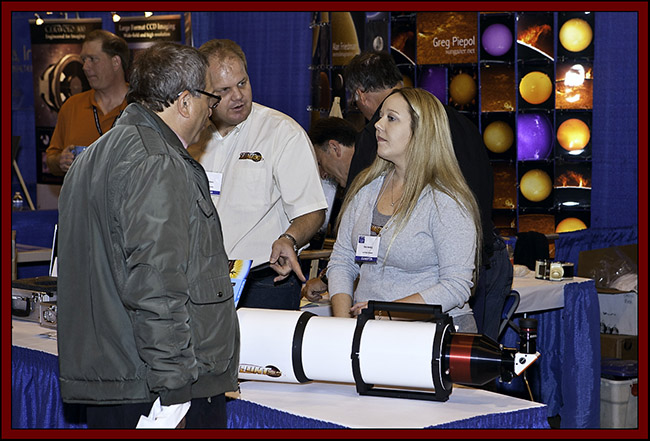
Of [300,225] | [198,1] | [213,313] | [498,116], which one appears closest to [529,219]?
[498,116]

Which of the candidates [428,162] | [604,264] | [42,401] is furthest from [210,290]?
[604,264]

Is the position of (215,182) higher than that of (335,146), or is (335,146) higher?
(335,146)

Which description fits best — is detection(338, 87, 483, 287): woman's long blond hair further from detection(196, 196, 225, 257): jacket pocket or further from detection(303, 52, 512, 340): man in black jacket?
detection(196, 196, 225, 257): jacket pocket

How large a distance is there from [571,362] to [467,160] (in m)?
1.51

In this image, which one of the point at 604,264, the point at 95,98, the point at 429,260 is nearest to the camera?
the point at 429,260

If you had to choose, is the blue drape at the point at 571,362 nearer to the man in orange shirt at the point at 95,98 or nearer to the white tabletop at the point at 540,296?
the white tabletop at the point at 540,296

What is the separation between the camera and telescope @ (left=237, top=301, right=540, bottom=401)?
6.05ft

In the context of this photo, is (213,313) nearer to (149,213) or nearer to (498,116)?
(149,213)

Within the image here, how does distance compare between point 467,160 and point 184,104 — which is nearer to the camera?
point 184,104

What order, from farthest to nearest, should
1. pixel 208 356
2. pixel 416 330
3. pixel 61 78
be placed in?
1. pixel 61 78
2. pixel 416 330
3. pixel 208 356

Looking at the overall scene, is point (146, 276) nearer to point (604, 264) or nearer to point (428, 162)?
point (428, 162)

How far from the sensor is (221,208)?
2848 mm

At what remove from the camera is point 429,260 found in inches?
94.2

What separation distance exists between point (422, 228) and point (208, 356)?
2.89 ft
